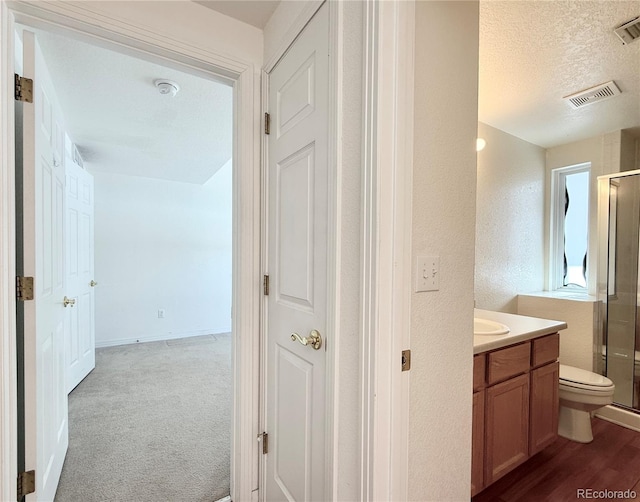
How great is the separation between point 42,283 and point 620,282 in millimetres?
3834

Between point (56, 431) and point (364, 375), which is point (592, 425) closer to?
point (364, 375)

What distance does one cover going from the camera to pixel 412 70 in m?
0.91

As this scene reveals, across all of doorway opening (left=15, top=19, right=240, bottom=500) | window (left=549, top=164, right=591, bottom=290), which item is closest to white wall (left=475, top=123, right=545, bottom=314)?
window (left=549, top=164, right=591, bottom=290)

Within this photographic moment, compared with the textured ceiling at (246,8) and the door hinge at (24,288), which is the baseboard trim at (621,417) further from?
the door hinge at (24,288)

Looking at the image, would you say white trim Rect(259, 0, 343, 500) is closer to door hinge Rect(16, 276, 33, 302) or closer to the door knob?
the door knob

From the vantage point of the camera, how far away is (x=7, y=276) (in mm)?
1136

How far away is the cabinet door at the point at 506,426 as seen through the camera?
Answer: 1554mm

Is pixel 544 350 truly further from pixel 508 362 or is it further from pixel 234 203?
pixel 234 203

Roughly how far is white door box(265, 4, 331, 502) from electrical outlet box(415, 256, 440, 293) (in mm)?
299

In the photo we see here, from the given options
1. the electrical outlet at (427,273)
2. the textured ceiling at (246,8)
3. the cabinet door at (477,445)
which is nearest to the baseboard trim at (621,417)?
the cabinet door at (477,445)

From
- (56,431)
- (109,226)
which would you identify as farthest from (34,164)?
(109,226)

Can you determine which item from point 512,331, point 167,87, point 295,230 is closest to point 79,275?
point 167,87

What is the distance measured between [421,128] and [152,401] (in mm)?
2884

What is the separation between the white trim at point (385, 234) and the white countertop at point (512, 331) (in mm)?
767
